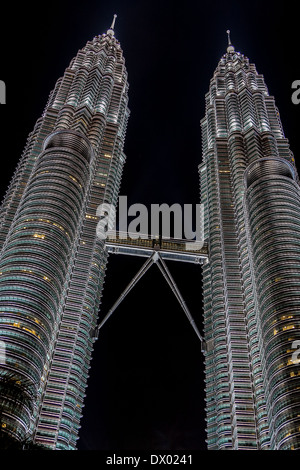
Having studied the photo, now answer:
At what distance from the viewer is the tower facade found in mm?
92125

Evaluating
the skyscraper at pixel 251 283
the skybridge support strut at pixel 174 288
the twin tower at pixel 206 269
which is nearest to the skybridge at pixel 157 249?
the skybridge support strut at pixel 174 288

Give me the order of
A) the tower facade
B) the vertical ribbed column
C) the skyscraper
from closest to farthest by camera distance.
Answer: the skyscraper
the vertical ribbed column
the tower facade

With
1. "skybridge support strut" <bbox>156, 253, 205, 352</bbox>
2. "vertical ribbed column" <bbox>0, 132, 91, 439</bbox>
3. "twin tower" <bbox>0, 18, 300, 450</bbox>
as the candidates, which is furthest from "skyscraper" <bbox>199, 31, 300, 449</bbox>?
"vertical ribbed column" <bbox>0, 132, 91, 439</bbox>

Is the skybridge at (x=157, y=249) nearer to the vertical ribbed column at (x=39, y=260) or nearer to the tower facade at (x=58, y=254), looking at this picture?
the tower facade at (x=58, y=254)

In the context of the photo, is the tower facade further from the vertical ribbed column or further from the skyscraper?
the skyscraper

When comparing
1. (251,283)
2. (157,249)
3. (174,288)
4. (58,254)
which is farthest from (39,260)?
(251,283)

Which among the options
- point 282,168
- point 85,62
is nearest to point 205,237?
point 282,168

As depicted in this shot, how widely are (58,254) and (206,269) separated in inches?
1589

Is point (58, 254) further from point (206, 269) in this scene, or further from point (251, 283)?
point (251, 283)

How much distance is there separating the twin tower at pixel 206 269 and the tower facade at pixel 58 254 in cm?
29

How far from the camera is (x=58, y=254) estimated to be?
105m

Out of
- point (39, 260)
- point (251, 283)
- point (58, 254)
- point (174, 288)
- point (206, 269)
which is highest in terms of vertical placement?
point (206, 269)

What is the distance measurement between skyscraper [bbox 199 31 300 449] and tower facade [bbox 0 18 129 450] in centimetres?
2771

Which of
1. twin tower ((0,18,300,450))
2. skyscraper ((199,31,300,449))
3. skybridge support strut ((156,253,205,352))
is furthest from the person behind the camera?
skybridge support strut ((156,253,205,352))
